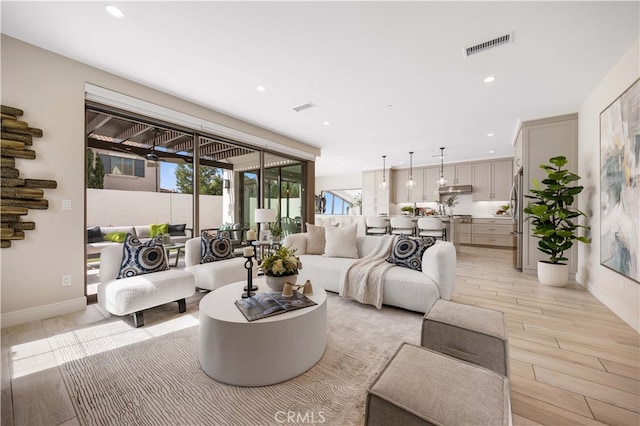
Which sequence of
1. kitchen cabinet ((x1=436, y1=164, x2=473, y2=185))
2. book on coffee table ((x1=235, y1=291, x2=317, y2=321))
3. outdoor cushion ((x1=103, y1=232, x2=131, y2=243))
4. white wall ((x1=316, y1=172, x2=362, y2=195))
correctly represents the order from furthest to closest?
white wall ((x1=316, y1=172, x2=362, y2=195)), kitchen cabinet ((x1=436, y1=164, x2=473, y2=185)), outdoor cushion ((x1=103, y1=232, x2=131, y2=243)), book on coffee table ((x1=235, y1=291, x2=317, y2=321))

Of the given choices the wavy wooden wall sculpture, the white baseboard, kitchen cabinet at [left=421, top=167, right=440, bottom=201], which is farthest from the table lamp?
kitchen cabinet at [left=421, top=167, right=440, bottom=201]

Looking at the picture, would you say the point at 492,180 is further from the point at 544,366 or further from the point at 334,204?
the point at 544,366

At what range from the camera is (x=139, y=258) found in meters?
2.76

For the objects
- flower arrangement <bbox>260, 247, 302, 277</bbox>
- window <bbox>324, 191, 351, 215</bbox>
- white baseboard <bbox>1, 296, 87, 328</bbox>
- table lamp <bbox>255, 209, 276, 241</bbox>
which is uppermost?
window <bbox>324, 191, 351, 215</bbox>

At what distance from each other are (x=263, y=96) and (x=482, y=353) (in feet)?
12.3

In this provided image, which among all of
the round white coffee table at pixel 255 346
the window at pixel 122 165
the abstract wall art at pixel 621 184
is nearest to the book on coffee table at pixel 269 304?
the round white coffee table at pixel 255 346

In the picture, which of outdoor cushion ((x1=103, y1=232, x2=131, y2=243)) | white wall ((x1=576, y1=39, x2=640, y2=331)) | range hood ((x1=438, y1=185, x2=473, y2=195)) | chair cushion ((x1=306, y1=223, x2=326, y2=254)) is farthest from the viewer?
range hood ((x1=438, y1=185, x2=473, y2=195))

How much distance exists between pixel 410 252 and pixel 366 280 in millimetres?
675

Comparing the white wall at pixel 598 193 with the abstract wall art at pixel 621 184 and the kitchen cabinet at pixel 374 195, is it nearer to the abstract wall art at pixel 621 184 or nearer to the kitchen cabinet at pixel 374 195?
the abstract wall art at pixel 621 184

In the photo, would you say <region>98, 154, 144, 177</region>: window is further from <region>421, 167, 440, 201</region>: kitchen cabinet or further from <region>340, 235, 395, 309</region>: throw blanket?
<region>421, 167, 440, 201</region>: kitchen cabinet

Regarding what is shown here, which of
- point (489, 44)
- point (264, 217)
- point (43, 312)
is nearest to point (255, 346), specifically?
point (43, 312)

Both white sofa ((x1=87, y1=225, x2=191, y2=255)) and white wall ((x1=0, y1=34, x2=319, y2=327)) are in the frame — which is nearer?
white wall ((x1=0, y1=34, x2=319, y2=327))

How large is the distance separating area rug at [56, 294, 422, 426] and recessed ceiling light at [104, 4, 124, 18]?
2762 millimetres

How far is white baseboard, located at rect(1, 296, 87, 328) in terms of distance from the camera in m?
2.40
